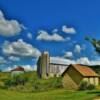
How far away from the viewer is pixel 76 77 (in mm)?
79125

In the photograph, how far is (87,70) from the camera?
3221 inches

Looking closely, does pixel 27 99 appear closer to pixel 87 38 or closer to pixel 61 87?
pixel 87 38

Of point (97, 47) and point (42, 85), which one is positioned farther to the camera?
point (42, 85)

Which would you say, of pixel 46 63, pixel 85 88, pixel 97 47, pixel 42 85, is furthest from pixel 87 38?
pixel 46 63

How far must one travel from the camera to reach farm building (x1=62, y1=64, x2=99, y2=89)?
77.8m

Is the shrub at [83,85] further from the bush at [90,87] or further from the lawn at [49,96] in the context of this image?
the lawn at [49,96]

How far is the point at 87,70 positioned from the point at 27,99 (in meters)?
38.9

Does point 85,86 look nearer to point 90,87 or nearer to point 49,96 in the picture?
point 90,87

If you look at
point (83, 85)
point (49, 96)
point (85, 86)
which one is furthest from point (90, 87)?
point (49, 96)

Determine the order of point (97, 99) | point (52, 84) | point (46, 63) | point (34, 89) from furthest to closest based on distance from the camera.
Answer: point (46, 63) → point (52, 84) → point (34, 89) → point (97, 99)

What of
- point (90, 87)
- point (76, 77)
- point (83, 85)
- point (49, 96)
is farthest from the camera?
point (76, 77)

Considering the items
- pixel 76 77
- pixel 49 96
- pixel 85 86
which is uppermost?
pixel 76 77

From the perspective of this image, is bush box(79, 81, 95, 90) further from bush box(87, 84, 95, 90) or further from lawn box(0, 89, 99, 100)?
lawn box(0, 89, 99, 100)

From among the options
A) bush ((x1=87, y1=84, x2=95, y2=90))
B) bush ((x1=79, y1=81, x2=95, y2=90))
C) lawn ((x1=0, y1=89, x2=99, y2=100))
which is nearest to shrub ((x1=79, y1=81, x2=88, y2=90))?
bush ((x1=79, y1=81, x2=95, y2=90))
